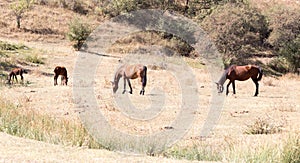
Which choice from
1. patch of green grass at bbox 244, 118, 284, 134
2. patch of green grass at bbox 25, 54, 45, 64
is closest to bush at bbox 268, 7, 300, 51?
patch of green grass at bbox 25, 54, 45, 64

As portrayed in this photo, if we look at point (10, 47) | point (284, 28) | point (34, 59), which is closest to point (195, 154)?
point (34, 59)

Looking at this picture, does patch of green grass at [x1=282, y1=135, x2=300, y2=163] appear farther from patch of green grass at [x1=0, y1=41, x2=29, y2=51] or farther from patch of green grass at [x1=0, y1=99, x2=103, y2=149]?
patch of green grass at [x1=0, y1=41, x2=29, y2=51]

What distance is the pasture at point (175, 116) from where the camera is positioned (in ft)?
23.8

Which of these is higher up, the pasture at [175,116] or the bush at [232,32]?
the bush at [232,32]

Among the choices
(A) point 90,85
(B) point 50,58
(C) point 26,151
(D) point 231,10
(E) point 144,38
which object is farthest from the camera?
(E) point 144,38

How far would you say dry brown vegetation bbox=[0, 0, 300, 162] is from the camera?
282 inches

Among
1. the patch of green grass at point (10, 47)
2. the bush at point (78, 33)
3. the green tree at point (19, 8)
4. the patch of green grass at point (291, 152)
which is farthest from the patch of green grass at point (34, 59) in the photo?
the patch of green grass at point (291, 152)

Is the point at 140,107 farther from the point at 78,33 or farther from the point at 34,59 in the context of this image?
the point at 78,33

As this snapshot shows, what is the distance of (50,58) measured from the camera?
33.2 metres

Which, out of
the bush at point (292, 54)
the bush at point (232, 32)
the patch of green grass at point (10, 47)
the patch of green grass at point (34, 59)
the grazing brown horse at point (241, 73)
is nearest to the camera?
the grazing brown horse at point (241, 73)

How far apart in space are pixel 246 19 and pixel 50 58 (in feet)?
56.6

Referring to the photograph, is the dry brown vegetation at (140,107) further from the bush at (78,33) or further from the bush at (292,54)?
the bush at (292,54)

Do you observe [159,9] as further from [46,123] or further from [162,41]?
[46,123]

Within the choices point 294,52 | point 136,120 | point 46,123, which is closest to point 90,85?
point 136,120
